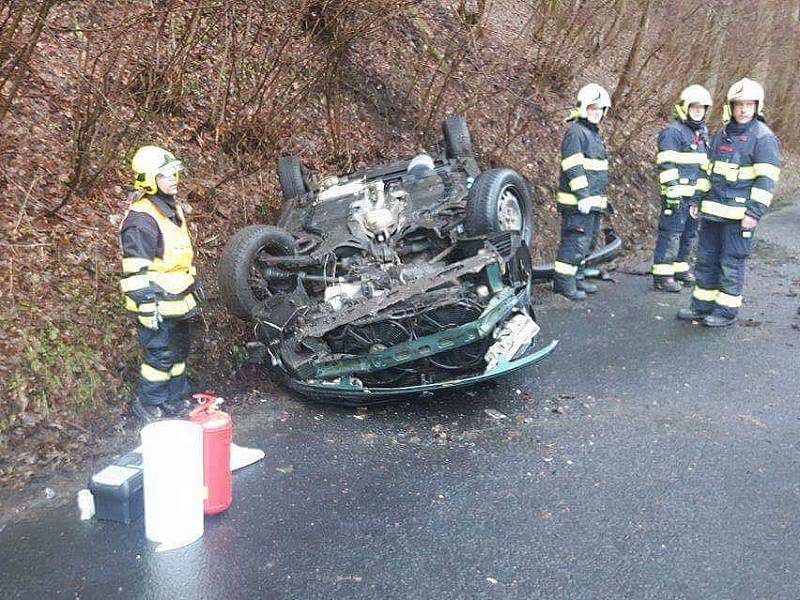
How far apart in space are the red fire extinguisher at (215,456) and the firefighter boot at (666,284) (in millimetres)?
5636

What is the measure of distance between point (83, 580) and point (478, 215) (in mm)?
3606

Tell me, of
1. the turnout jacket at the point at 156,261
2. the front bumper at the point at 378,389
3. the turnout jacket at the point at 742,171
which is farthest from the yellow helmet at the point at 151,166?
the turnout jacket at the point at 742,171

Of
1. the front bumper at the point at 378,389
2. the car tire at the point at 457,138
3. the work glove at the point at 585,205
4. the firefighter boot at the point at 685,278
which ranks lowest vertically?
the front bumper at the point at 378,389

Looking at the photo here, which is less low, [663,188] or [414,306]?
[663,188]

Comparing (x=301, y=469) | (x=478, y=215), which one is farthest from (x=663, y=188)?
(x=301, y=469)

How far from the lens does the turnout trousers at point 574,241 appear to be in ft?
23.4

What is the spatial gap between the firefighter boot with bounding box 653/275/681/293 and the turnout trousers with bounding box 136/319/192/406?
5249mm

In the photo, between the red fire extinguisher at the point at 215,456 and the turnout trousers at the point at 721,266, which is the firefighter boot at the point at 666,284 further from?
the red fire extinguisher at the point at 215,456

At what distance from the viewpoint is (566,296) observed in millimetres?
7398

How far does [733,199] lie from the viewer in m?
6.36

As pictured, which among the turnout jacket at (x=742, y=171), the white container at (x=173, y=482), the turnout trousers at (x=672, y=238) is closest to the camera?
the white container at (x=173, y=482)

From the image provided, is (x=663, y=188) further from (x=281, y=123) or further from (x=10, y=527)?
(x=10, y=527)

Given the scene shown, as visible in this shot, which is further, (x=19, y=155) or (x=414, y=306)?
(x=19, y=155)

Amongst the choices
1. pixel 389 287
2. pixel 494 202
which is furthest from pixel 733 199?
pixel 389 287
